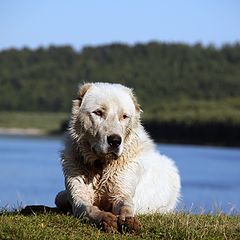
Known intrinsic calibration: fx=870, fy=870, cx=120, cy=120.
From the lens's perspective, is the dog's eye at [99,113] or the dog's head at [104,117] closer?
the dog's head at [104,117]

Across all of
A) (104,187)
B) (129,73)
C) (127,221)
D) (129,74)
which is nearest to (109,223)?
(127,221)

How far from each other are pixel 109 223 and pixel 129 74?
543 feet

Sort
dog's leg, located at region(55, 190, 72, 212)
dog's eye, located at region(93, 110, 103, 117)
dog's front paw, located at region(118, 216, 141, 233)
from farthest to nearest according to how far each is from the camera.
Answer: dog's leg, located at region(55, 190, 72, 212), dog's eye, located at region(93, 110, 103, 117), dog's front paw, located at region(118, 216, 141, 233)

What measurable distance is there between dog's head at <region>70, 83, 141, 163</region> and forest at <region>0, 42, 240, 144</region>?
129725 mm

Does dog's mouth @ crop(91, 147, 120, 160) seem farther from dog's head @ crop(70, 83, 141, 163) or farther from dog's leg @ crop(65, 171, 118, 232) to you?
dog's leg @ crop(65, 171, 118, 232)

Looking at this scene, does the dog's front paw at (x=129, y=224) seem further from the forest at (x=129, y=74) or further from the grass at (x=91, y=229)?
the forest at (x=129, y=74)

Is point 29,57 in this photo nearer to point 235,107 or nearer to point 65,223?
point 235,107

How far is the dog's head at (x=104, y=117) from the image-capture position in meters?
8.72

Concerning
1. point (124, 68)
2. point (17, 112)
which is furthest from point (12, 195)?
point (124, 68)

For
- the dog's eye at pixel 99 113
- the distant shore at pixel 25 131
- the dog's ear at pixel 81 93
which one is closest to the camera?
the dog's eye at pixel 99 113

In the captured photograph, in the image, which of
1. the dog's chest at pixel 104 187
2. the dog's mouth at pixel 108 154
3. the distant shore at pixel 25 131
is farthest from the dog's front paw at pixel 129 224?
the distant shore at pixel 25 131

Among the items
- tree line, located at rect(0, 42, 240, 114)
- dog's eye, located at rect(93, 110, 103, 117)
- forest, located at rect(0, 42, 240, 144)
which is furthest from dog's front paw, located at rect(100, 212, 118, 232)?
tree line, located at rect(0, 42, 240, 114)

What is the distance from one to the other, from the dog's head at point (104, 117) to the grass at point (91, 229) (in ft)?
2.61

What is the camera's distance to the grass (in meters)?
7.75
